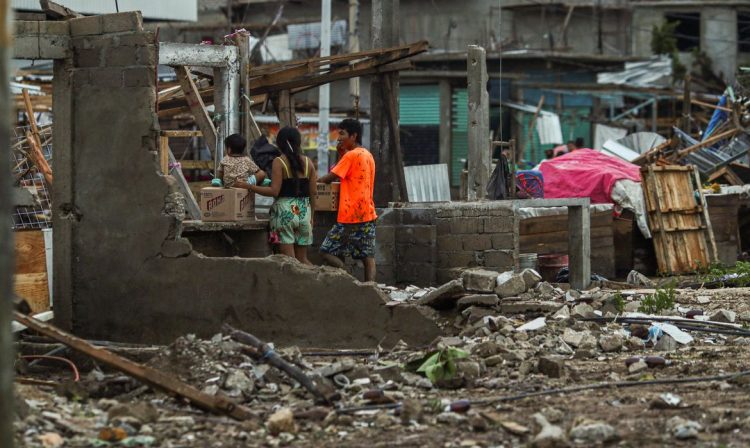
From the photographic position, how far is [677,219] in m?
16.8

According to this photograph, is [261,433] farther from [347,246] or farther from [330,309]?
[347,246]

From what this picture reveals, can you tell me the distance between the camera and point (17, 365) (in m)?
8.75

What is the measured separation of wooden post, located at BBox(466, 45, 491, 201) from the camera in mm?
13305

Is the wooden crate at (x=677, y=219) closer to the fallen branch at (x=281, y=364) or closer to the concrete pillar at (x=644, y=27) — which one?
the fallen branch at (x=281, y=364)

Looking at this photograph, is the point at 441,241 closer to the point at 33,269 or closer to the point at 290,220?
the point at 290,220

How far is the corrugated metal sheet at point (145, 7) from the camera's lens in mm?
18516

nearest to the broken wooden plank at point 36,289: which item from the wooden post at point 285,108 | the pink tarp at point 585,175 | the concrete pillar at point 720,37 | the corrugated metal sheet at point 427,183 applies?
the wooden post at point 285,108

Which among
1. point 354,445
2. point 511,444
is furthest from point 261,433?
point 511,444

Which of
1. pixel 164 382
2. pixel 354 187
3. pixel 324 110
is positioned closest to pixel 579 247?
pixel 354 187

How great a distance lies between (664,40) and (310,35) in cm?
1122

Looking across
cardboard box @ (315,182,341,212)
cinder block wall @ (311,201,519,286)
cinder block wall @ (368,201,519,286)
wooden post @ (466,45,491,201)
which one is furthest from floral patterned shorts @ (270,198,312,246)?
wooden post @ (466,45,491,201)

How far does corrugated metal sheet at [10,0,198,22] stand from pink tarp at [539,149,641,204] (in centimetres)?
675

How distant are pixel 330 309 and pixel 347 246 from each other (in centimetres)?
194

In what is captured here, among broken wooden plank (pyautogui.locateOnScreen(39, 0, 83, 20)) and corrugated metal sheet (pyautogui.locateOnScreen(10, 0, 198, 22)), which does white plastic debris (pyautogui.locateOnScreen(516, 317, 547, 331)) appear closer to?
broken wooden plank (pyautogui.locateOnScreen(39, 0, 83, 20))
